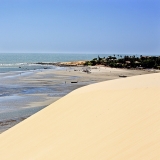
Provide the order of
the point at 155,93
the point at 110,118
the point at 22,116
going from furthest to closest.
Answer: the point at 22,116, the point at 155,93, the point at 110,118

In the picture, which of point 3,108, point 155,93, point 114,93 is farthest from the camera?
point 3,108

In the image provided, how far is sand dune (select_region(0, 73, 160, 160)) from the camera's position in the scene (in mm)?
6214

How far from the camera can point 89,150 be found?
6.54 m

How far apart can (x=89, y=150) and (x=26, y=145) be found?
2.37 metres

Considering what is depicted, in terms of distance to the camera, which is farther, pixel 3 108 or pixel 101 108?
pixel 3 108

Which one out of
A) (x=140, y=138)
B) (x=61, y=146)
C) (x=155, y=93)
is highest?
(x=155, y=93)

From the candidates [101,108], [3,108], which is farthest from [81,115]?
[3,108]

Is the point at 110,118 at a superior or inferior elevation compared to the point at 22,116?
superior

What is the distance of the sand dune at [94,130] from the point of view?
6.21 meters

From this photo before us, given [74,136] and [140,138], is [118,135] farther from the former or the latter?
[74,136]

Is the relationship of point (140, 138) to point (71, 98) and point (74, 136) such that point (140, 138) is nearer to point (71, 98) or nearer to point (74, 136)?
point (74, 136)

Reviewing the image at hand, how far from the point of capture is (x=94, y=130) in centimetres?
757

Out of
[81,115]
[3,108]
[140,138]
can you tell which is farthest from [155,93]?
[3,108]

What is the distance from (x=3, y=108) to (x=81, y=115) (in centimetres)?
1080
